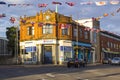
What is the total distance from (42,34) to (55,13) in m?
4.78

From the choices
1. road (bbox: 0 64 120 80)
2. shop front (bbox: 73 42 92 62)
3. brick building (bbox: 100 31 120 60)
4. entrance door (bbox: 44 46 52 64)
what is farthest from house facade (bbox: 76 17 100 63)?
road (bbox: 0 64 120 80)

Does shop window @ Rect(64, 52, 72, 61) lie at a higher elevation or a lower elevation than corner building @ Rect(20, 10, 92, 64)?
lower

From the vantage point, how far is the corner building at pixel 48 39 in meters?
63.4

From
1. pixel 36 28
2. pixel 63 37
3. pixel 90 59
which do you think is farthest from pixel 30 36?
pixel 90 59

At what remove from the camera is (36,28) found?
212ft

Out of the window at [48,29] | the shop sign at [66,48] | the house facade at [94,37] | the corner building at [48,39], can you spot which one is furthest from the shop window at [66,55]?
the house facade at [94,37]

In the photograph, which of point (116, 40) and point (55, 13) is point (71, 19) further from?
point (116, 40)

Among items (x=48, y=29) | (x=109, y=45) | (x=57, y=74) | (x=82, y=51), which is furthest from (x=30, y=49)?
(x=57, y=74)

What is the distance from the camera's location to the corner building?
63.4m

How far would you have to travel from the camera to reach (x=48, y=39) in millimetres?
63844

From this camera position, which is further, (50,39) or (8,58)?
(8,58)

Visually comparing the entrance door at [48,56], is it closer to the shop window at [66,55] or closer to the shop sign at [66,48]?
the shop sign at [66,48]

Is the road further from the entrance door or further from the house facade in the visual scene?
the house facade

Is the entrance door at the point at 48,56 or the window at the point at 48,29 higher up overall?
the window at the point at 48,29
